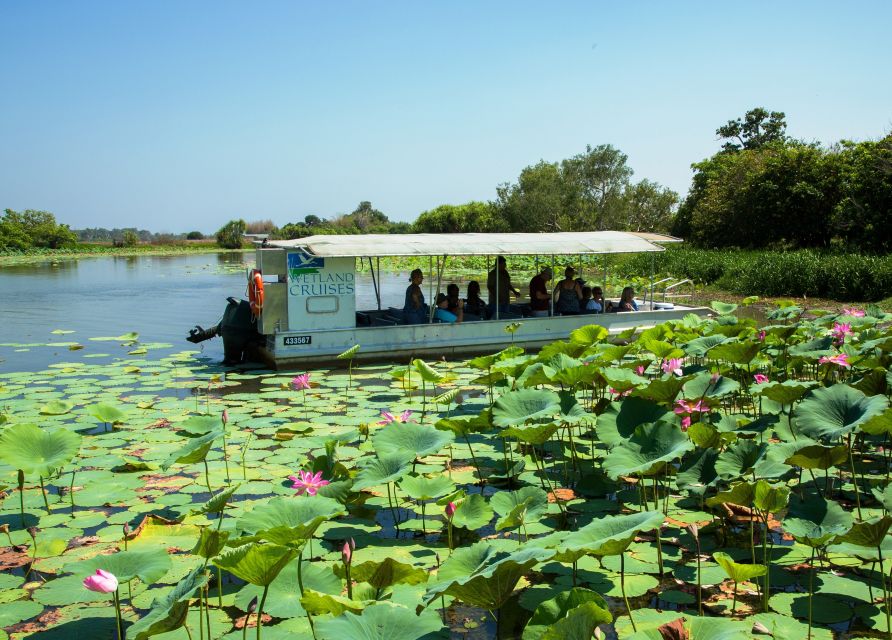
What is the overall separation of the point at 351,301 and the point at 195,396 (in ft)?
8.92

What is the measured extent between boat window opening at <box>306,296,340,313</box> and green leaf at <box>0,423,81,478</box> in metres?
5.67

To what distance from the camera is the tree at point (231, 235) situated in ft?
253

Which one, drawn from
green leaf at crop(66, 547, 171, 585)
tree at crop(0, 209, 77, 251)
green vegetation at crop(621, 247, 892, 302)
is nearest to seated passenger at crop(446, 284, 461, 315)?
green vegetation at crop(621, 247, 892, 302)

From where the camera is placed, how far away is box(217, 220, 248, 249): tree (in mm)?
77188

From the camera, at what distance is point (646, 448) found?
4.15 metres

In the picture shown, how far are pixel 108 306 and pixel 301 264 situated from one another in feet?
42.7

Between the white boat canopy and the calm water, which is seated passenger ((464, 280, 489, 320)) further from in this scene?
the calm water

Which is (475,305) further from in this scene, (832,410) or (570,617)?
(570,617)

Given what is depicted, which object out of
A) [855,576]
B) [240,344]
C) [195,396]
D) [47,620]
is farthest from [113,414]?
[855,576]

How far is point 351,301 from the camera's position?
1063 cm

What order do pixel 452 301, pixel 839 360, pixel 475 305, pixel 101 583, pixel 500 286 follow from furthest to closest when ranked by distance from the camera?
1. pixel 500 286
2. pixel 475 305
3. pixel 452 301
4. pixel 839 360
5. pixel 101 583

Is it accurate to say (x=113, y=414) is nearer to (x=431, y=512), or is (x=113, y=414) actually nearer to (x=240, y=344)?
(x=431, y=512)

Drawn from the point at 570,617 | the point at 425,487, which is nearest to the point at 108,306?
the point at 425,487

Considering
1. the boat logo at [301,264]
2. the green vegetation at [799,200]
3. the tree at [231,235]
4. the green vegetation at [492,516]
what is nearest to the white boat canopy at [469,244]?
the boat logo at [301,264]
